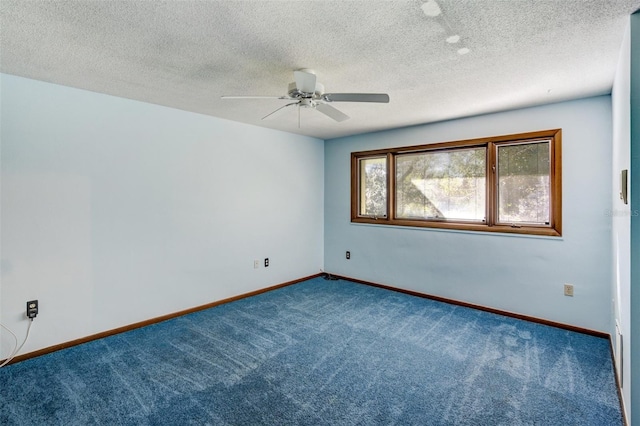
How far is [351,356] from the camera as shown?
2646 millimetres

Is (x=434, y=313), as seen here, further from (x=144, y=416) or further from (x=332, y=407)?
(x=144, y=416)

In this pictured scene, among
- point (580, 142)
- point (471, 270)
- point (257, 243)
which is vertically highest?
point (580, 142)

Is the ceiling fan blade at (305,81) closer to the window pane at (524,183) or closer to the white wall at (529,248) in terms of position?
the white wall at (529,248)

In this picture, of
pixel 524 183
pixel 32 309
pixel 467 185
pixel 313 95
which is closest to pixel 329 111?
pixel 313 95

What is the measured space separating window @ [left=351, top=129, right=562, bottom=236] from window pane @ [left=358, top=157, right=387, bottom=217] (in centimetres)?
1

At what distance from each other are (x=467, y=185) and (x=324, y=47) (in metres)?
2.67

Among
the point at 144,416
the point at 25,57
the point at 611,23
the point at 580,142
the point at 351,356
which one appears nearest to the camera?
the point at 611,23

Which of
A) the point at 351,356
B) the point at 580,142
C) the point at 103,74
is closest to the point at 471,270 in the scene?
the point at 580,142

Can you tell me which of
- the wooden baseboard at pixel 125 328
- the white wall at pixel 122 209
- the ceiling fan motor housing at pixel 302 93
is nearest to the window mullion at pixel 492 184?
the ceiling fan motor housing at pixel 302 93

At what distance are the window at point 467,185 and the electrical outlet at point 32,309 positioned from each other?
3727 mm

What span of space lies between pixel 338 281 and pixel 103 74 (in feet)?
12.4

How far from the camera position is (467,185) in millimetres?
3908

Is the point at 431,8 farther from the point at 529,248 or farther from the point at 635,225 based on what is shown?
the point at 529,248

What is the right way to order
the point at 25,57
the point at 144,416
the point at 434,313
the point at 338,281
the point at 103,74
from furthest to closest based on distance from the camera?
the point at 338,281 < the point at 434,313 < the point at 103,74 < the point at 25,57 < the point at 144,416
